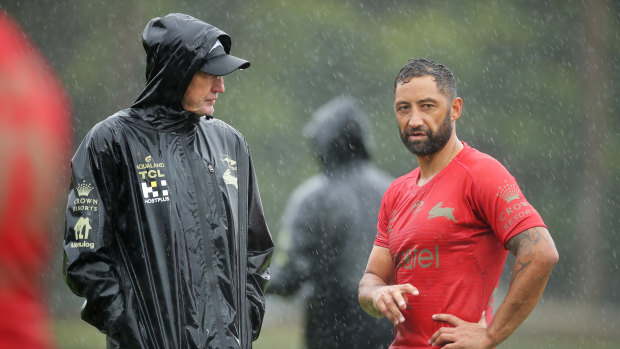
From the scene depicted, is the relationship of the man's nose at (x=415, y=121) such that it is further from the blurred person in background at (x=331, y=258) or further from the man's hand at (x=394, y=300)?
the blurred person in background at (x=331, y=258)

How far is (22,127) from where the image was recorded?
218 cm

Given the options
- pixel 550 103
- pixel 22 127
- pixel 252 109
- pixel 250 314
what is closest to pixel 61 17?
pixel 252 109

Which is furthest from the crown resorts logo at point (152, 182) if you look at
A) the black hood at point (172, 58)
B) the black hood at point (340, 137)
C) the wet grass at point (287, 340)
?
the wet grass at point (287, 340)

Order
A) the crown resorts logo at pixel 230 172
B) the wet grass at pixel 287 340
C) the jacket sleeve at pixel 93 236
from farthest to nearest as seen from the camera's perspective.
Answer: the wet grass at pixel 287 340, the crown resorts logo at pixel 230 172, the jacket sleeve at pixel 93 236

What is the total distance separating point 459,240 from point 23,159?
2011mm

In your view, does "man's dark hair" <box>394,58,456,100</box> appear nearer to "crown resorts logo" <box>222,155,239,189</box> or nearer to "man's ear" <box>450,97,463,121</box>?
"man's ear" <box>450,97,463,121</box>

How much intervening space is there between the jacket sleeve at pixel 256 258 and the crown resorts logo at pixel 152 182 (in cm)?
54

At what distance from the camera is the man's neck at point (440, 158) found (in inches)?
159

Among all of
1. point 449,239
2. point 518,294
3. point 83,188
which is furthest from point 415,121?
point 83,188

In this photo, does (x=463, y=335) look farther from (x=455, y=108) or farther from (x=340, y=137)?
(x=340, y=137)

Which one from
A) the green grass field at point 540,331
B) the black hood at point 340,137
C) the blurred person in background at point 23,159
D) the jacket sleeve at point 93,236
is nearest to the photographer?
the blurred person in background at point 23,159

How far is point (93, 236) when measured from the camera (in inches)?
154

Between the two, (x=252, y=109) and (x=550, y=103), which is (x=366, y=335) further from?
(x=550, y=103)

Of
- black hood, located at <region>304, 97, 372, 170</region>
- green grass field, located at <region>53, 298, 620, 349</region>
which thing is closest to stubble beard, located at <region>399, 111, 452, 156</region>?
black hood, located at <region>304, 97, 372, 170</region>
